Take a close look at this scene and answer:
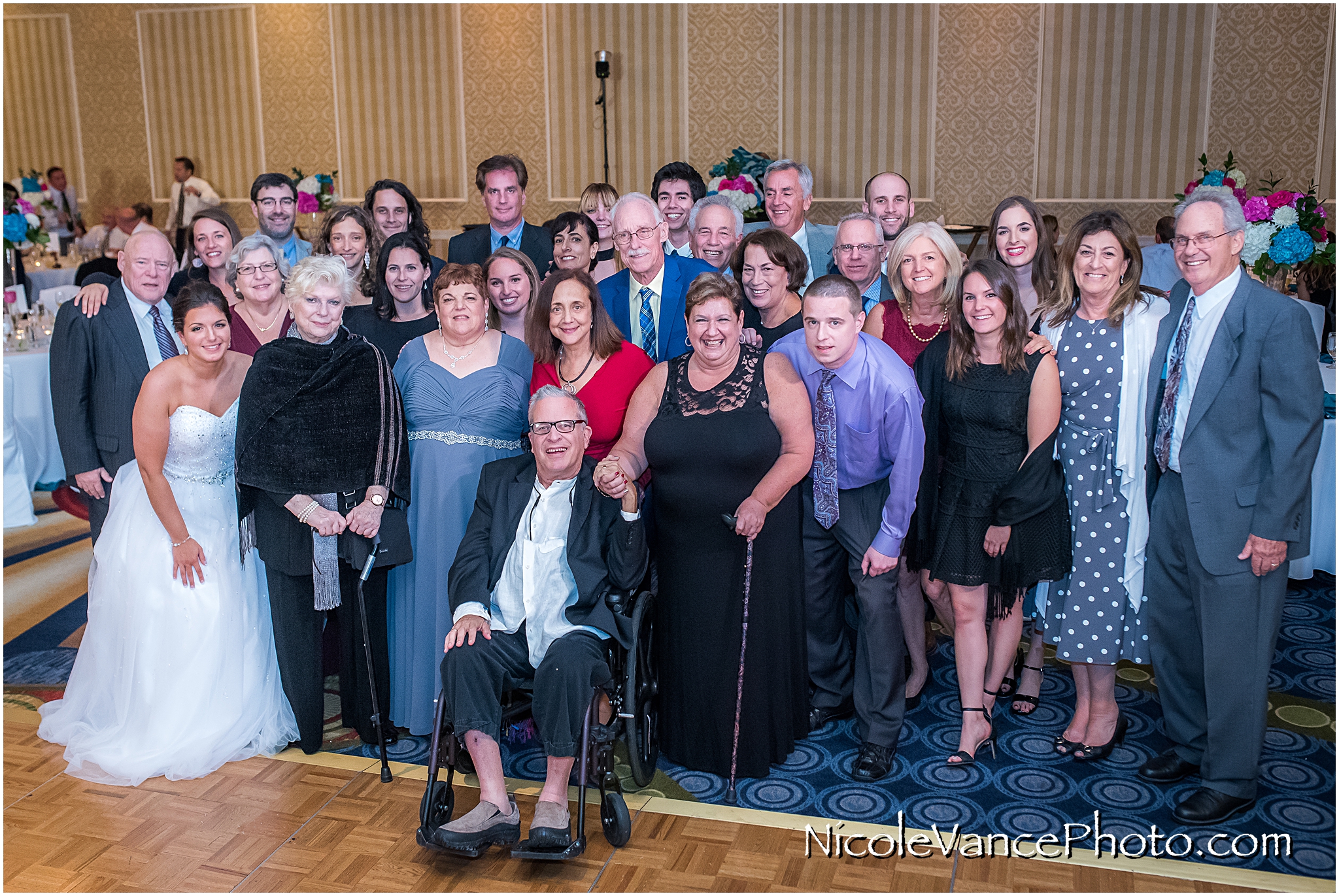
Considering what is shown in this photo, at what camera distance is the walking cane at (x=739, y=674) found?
3.24 metres

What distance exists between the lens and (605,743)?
3.03 meters

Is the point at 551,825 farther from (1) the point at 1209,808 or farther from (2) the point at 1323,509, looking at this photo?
(2) the point at 1323,509

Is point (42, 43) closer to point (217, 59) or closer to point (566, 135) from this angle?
point (217, 59)

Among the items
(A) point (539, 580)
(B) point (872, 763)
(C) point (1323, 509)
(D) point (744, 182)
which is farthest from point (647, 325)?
(D) point (744, 182)

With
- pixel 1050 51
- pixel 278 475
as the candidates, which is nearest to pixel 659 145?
pixel 1050 51

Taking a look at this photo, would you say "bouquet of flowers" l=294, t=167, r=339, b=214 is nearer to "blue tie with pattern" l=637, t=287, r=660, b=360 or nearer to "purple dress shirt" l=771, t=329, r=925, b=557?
"blue tie with pattern" l=637, t=287, r=660, b=360

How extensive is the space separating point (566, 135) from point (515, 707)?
27.5 feet

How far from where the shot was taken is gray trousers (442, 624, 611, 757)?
2.96 metres

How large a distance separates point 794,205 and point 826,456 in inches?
68.6

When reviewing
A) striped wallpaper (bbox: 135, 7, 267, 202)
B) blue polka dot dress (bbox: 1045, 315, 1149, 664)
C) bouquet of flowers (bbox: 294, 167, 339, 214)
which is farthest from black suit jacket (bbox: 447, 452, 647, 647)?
striped wallpaper (bbox: 135, 7, 267, 202)

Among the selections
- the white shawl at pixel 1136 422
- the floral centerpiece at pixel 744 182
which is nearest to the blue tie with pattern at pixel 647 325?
the white shawl at pixel 1136 422

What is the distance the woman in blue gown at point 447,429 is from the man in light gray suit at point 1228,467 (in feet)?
6.80

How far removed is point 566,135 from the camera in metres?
10.5

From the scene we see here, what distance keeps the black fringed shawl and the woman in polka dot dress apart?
7.23ft
